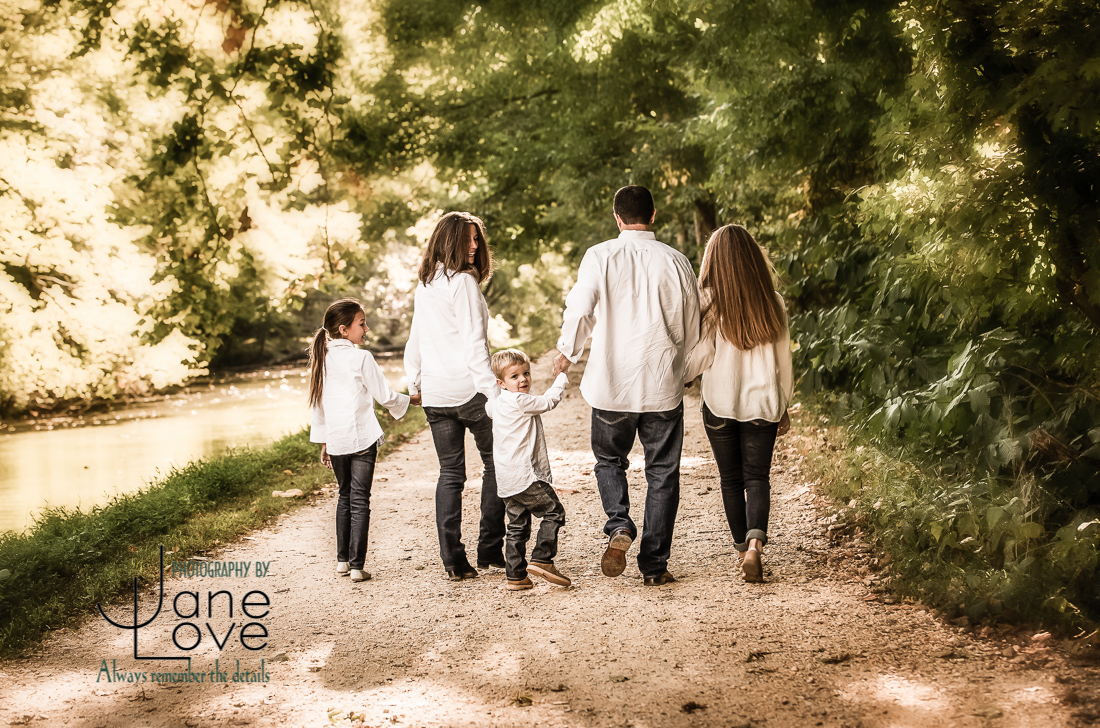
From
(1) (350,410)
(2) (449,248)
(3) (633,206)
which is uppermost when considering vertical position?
(3) (633,206)

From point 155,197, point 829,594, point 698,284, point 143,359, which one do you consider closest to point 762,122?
point 698,284

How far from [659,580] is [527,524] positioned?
78 centimetres

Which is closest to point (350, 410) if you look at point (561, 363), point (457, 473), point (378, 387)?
point (378, 387)

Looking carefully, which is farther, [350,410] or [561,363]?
[350,410]

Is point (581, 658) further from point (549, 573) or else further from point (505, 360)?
point (505, 360)

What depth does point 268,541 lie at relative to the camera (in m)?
6.82

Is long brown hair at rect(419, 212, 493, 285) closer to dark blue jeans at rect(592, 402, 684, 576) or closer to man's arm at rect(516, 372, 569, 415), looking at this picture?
man's arm at rect(516, 372, 569, 415)

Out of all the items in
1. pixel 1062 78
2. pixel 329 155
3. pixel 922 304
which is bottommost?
pixel 922 304

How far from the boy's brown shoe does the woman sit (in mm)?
459

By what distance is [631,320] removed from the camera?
15.9 ft

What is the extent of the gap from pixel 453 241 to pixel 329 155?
18.8ft

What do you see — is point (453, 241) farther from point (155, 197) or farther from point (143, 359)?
point (143, 359)

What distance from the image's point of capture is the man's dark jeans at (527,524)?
4921 millimetres

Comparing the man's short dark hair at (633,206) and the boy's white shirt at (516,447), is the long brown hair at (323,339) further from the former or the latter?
the man's short dark hair at (633,206)
